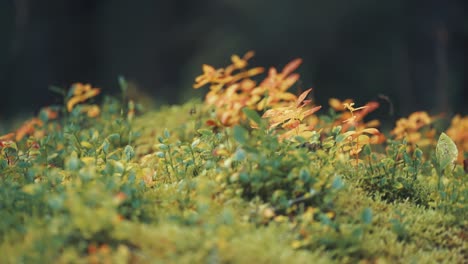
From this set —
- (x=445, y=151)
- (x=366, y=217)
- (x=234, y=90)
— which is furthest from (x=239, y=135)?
(x=234, y=90)

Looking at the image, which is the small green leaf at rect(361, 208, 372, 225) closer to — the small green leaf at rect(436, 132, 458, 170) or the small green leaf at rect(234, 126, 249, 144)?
the small green leaf at rect(234, 126, 249, 144)

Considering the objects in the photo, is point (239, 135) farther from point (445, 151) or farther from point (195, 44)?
point (195, 44)

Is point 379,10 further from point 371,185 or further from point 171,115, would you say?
point 371,185

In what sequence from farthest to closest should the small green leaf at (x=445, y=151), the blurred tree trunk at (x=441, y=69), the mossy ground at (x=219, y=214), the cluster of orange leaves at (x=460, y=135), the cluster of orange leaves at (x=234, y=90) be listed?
the blurred tree trunk at (x=441, y=69) → the cluster of orange leaves at (x=460, y=135) → the cluster of orange leaves at (x=234, y=90) → the small green leaf at (x=445, y=151) → the mossy ground at (x=219, y=214)

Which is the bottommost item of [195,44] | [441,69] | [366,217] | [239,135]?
[366,217]

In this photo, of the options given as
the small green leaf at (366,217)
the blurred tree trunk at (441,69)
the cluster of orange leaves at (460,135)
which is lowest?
the small green leaf at (366,217)

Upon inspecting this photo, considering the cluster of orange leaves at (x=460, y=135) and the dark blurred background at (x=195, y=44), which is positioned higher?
the dark blurred background at (x=195, y=44)

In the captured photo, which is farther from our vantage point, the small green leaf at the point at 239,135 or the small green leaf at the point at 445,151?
the small green leaf at the point at 445,151

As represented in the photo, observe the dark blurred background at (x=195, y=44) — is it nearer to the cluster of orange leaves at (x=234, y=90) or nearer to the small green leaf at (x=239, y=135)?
the cluster of orange leaves at (x=234, y=90)

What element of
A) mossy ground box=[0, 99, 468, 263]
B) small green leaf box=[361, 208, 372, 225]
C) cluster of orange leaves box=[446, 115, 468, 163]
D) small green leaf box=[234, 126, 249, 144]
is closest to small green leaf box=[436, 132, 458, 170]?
mossy ground box=[0, 99, 468, 263]

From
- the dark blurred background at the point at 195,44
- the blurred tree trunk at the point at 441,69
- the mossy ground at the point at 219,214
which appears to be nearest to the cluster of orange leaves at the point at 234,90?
the mossy ground at the point at 219,214
